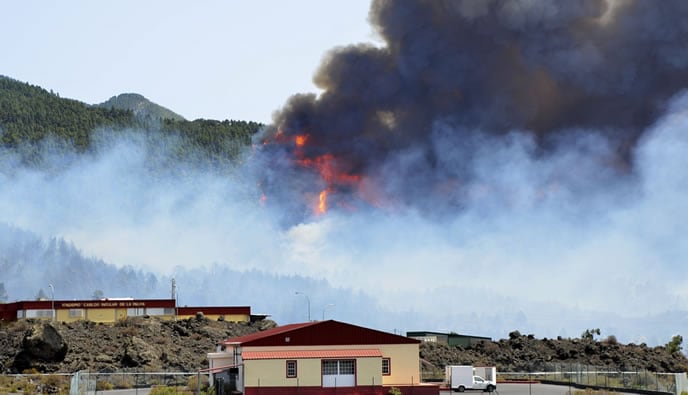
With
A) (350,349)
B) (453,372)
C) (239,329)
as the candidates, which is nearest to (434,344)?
(239,329)

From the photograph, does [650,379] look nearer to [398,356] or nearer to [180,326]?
[398,356]

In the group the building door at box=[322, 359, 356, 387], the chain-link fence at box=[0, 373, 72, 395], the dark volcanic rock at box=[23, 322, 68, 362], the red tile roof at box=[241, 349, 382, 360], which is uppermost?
the dark volcanic rock at box=[23, 322, 68, 362]

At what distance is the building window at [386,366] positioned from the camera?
274 ft

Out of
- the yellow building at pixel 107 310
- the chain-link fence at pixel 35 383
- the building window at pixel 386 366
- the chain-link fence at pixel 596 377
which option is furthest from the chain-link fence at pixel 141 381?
the yellow building at pixel 107 310

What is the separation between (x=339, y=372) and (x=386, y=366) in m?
4.96

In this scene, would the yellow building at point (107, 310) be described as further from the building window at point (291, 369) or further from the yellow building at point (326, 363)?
the building window at point (291, 369)

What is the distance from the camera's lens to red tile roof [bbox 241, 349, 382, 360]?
260ft

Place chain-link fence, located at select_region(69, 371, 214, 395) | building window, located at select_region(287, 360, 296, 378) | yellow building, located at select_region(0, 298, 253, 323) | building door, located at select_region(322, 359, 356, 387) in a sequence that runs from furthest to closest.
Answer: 1. yellow building, located at select_region(0, 298, 253, 323)
2. chain-link fence, located at select_region(69, 371, 214, 395)
3. building door, located at select_region(322, 359, 356, 387)
4. building window, located at select_region(287, 360, 296, 378)

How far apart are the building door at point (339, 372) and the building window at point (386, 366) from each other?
3908 millimetres

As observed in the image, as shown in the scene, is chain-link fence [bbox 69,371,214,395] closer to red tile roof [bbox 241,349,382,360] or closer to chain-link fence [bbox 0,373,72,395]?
chain-link fence [bbox 0,373,72,395]

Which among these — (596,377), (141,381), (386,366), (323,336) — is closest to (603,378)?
(596,377)

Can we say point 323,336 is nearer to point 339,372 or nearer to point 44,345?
point 339,372

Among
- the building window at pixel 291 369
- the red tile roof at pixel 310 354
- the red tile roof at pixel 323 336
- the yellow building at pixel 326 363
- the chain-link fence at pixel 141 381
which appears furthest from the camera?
the chain-link fence at pixel 141 381

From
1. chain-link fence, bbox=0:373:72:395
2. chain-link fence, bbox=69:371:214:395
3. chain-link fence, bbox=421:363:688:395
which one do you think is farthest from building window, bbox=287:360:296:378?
chain-link fence, bbox=421:363:688:395
